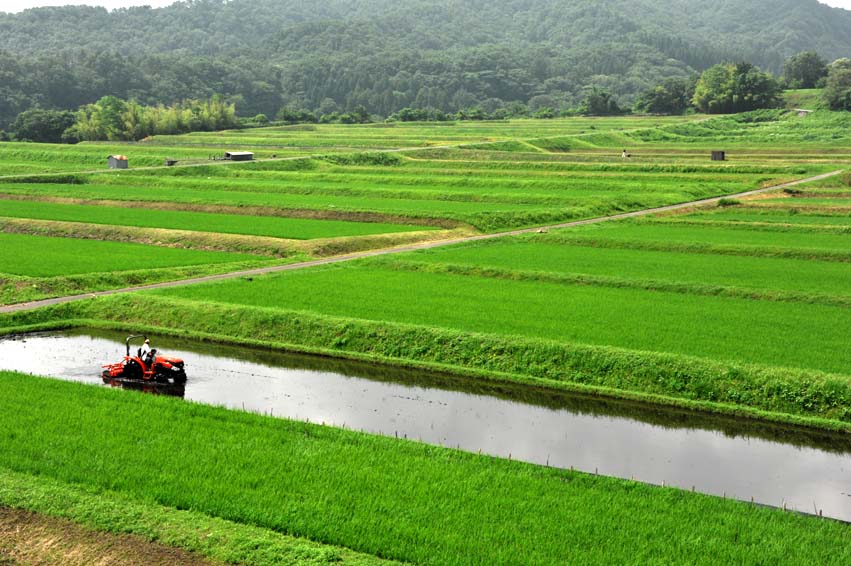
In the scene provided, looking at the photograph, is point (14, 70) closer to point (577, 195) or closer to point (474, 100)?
point (474, 100)

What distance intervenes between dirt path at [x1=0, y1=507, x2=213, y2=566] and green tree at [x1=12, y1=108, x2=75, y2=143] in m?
105

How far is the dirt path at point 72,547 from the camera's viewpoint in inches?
472

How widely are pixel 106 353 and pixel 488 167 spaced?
48807mm

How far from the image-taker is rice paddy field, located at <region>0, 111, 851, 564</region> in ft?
42.8

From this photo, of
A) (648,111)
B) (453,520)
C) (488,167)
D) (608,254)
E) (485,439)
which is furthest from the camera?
(648,111)

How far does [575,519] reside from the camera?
13.0 m

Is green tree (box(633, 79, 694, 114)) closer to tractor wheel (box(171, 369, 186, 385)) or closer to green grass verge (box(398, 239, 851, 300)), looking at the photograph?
green grass verge (box(398, 239, 851, 300))

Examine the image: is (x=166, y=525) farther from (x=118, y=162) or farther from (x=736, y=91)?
(x=736, y=91)

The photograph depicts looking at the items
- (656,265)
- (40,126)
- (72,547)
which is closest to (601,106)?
(40,126)

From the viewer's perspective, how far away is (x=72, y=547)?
1227 centimetres

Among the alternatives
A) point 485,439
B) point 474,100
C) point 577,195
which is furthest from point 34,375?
point 474,100

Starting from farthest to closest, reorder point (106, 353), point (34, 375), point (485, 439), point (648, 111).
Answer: point (648, 111) < point (106, 353) < point (34, 375) < point (485, 439)

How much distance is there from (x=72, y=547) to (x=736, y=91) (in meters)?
120

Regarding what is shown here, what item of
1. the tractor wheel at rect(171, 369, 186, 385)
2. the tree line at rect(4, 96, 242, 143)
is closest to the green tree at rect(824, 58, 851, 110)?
the tree line at rect(4, 96, 242, 143)
